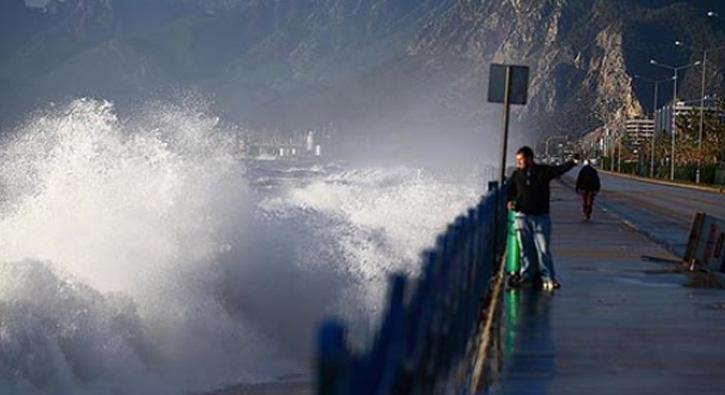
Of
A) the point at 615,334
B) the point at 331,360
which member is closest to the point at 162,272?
the point at 615,334

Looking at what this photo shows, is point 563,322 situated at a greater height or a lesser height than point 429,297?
lesser

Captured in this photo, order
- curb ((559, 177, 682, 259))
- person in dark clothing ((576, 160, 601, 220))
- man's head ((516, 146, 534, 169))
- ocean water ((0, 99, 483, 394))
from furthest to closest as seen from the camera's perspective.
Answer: person in dark clothing ((576, 160, 601, 220)) → curb ((559, 177, 682, 259)) → ocean water ((0, 99, 483, 394)) → man's head ((516, 146, 534, 169))

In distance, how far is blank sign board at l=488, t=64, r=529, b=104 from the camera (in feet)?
56.2

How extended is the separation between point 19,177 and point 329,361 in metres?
110

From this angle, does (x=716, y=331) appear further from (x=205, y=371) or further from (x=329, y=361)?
(x=329, y=361)

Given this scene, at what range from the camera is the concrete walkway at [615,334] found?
29.7 feet

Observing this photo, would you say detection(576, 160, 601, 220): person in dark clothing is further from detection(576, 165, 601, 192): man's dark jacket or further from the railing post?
the railing post

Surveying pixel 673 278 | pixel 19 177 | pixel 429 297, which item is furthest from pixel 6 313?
pixel 19 177

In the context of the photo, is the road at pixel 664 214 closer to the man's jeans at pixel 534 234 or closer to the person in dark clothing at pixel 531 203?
the man's jeans at pixel 534 234

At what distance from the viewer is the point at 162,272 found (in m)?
21.6

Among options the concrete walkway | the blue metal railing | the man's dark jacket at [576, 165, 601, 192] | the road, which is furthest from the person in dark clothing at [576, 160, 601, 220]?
the blue metal railing

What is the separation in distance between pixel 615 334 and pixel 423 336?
654 centimetres

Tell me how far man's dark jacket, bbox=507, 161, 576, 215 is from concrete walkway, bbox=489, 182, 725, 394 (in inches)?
38.3

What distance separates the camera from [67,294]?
1805 centimetres
